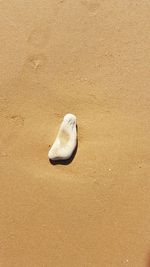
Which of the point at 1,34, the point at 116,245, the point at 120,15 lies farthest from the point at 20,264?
the point at 120,15

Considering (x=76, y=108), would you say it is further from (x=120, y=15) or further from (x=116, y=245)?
(x=116, y=245)

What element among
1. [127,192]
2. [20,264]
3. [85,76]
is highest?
[85,76]

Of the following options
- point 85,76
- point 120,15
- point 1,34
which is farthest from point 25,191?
point 120,15

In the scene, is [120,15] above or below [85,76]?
above
